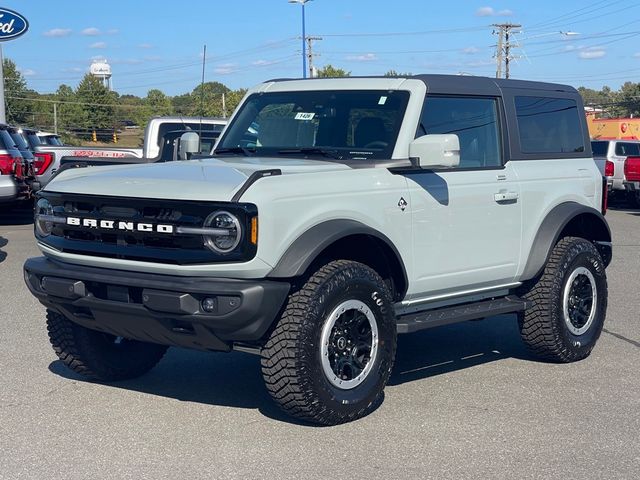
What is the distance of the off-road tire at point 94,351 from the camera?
643cm

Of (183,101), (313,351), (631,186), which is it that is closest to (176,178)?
(313,351)

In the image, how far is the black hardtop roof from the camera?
684cm

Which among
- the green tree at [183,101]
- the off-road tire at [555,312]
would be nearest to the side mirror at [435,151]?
the off-road tire at [555,312]

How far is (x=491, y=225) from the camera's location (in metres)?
6.85

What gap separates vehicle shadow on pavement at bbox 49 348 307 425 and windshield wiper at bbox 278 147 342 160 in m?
1.55

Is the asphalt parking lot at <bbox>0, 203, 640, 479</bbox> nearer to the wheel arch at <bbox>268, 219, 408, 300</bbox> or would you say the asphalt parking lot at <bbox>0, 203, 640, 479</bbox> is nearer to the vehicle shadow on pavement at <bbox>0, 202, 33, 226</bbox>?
the wheel arch at <bbox>268, 219, 408, 300</bbox>

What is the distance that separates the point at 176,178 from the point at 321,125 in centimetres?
155

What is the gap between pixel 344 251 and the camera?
5.98 meters

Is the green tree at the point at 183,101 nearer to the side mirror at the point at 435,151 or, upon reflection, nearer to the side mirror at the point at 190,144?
the side mirror at the point at 190,144

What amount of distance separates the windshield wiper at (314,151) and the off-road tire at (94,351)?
1.60 meters

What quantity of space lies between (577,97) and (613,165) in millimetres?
17073

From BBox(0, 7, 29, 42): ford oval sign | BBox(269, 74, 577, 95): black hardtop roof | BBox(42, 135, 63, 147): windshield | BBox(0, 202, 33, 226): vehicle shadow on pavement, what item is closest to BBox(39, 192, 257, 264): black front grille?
BBox(269, 74, 577, 95): black hardtop roof

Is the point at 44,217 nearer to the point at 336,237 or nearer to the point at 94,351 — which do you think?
the point at 94,351

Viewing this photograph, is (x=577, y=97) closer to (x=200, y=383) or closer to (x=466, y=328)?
(x=466, y=328)
